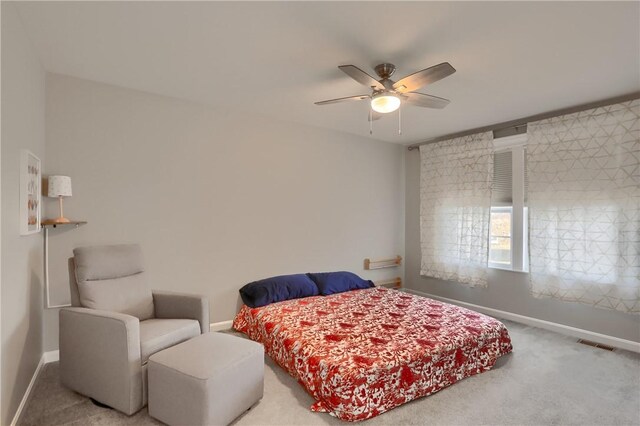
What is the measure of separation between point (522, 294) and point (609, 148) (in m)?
1.82

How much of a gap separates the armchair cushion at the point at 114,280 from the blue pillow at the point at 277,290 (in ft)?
3.41

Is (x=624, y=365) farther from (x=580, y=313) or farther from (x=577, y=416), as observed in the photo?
(x=577, y=416)

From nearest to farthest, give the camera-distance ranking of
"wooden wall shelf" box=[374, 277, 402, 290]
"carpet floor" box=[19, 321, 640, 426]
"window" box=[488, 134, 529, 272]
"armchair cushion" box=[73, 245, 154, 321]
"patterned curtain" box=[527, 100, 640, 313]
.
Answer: "carpet floor" box=[19, 321, 640, 426] → "armchair cushion" box=[73, 245, 154, 321] → "patterned curtain" box=[527, 100, 640, 313] → "window" box=[488, 134, 529, 272] → "wooden wall shelf" box=[374, 277, 402, 290]

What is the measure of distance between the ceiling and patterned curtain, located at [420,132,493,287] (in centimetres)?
104

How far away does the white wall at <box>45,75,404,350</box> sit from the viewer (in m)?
2.88

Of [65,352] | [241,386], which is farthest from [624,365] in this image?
[65,352]

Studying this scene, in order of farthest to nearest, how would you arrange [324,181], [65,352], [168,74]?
[324,181], [168,74], [65,352]

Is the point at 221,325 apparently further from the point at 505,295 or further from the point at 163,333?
the point at 505,295

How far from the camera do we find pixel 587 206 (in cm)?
330

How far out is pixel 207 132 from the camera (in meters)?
3.52

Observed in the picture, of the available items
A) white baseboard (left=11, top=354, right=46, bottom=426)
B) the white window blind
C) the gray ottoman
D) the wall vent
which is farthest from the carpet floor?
the white window blind

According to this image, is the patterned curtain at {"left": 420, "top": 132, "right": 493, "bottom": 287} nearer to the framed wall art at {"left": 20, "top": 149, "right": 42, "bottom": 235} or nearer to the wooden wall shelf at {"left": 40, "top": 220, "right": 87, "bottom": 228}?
the wooden wall shelf at {"left": 40, "top": 220, "right": 87, "bottom": 228}

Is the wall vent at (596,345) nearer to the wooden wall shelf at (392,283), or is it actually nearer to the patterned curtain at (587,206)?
the patterned curtain at (587,206)

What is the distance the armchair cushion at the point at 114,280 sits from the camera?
241cm
